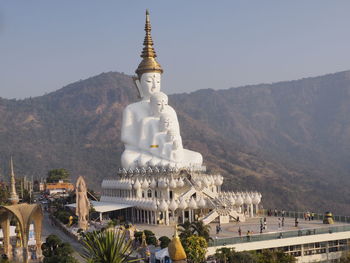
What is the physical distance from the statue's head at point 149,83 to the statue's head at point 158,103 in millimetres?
1954

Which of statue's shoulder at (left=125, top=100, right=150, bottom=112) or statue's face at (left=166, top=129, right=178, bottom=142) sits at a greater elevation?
statue's shoulder at (left=125, top=100, right=150, bottom=112)

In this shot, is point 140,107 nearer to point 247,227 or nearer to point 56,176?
point 247,227

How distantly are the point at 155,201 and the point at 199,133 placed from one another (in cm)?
11247

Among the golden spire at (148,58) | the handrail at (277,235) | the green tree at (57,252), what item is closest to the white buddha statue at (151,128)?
the golden spire at (148,58)

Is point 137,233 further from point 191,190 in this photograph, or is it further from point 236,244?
point 191,190

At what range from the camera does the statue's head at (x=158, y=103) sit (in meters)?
48.6

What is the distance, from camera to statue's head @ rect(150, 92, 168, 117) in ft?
159

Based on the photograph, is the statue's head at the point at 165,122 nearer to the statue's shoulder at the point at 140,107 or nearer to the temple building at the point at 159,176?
the temple building at the point at 159,176

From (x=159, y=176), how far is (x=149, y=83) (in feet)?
35.3

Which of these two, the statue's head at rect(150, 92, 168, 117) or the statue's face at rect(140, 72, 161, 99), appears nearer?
the statue's head at rect(150, 92, 168, 117)

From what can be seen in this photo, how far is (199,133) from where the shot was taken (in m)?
150

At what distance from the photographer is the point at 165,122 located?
1845 inches

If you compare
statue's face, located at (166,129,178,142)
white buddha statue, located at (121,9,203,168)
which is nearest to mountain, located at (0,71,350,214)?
white buddha statue, located at (121,9,203,168)

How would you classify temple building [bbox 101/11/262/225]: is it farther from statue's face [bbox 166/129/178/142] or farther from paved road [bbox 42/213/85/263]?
paved road [bbox 42/213/85/263]
